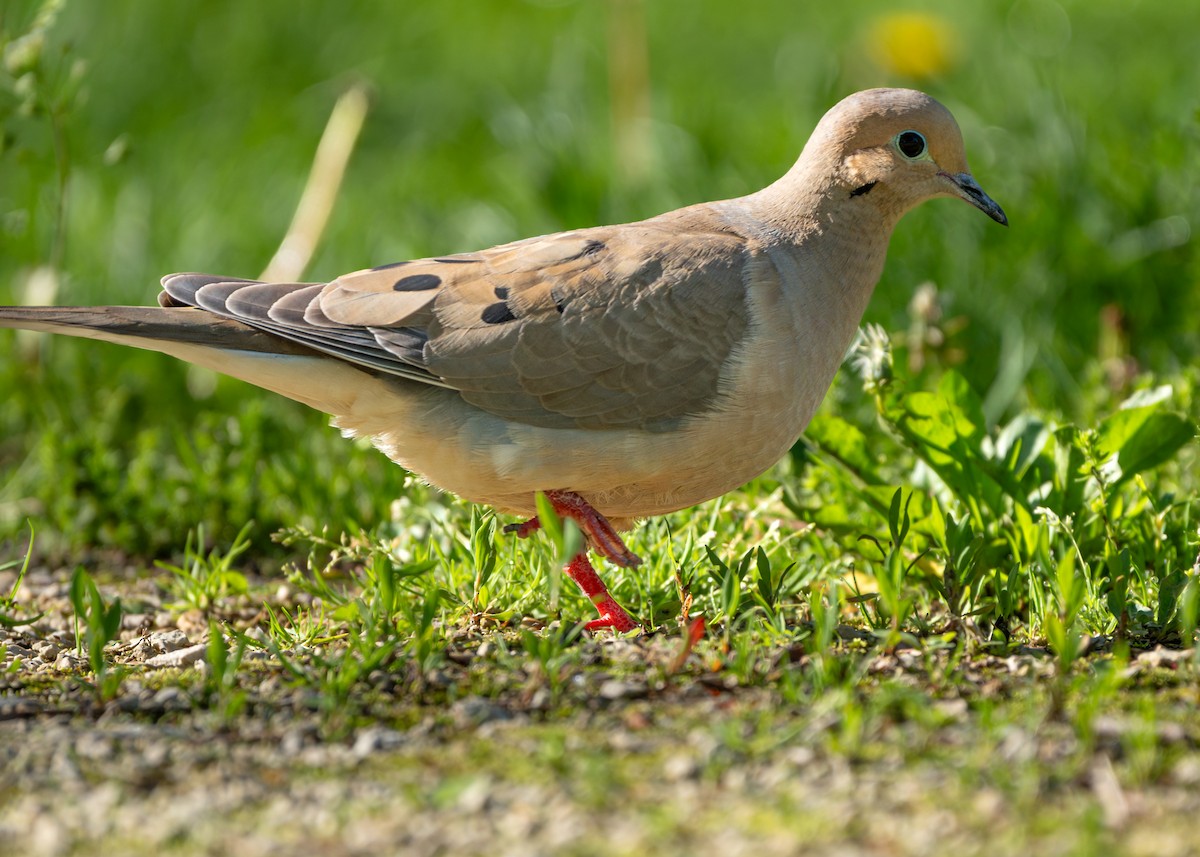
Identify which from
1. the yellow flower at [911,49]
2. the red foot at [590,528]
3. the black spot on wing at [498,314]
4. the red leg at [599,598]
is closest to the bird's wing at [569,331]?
the black spot on wing at [498,314]

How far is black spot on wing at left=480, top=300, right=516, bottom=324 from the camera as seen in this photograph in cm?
396

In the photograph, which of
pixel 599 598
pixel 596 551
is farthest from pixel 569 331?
pixel 599 598

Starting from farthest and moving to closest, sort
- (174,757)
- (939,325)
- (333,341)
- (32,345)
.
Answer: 1. (32,345)
2. (939,325)
3. (333,341)
4. (174,757)

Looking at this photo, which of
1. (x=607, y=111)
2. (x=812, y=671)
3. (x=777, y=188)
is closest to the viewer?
(x=812, y=671)

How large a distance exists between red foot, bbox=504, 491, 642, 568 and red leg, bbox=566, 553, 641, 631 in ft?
0.20

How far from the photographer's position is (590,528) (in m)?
4.00

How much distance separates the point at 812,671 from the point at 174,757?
1343mm

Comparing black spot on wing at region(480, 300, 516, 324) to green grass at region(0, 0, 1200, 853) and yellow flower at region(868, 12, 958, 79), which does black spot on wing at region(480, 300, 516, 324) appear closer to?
green grass at region(0, 0, 1200, 853)

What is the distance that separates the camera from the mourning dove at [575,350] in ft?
12.7

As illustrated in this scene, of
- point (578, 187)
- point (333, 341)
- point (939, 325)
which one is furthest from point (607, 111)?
point (333, 341)

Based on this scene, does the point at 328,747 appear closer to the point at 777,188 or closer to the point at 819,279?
the point at 819,279

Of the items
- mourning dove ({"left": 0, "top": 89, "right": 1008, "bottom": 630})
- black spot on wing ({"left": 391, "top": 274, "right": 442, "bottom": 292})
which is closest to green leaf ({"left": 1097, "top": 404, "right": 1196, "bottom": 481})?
mourning dove ({"left": 0, "top": 89, "right": 1008, "bottom": 630})

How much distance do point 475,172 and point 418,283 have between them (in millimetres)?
4421

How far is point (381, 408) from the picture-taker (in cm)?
405
